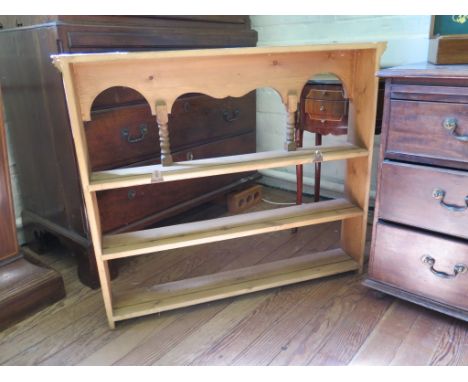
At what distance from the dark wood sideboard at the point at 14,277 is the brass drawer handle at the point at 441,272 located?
118 cm

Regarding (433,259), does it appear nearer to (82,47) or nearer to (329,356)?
(329,356)

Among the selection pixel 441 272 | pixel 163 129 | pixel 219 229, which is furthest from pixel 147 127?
pixel 441 272

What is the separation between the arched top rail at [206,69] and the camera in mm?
1060

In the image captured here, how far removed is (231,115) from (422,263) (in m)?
1.06

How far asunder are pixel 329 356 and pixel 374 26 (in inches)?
53.2

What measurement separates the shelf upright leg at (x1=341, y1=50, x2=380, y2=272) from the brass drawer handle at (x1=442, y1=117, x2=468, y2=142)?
0.82ft

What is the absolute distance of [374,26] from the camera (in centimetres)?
177

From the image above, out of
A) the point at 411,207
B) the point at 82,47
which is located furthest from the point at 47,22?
the point at 411,207

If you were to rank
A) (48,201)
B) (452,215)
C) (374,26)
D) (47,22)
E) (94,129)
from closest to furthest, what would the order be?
(452,215) → (47,22) → (94,129) → (48,201) → (374,26)

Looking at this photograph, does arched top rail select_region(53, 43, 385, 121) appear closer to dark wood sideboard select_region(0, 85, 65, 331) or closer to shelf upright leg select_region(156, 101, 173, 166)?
shelf upright leg select_region(156, 101, 173, 166)

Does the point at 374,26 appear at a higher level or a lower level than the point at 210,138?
higher

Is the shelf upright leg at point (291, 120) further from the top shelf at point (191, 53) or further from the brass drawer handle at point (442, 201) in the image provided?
the brass drawer handle at point (442, 201)

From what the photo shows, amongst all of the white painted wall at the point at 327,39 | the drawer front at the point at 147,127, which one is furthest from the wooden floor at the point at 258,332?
the white painted wall at the point at 327,39

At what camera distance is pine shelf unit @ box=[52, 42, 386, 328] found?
109cm
